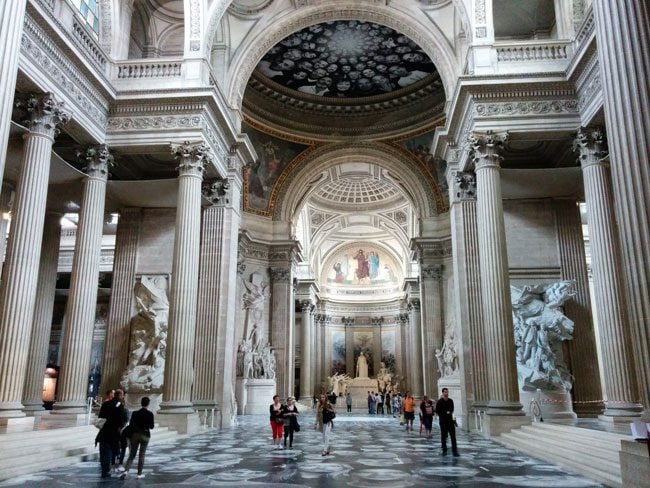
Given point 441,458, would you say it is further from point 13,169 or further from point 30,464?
point 13,169

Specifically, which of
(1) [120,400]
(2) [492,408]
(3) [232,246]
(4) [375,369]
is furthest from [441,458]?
(4) [375,369]

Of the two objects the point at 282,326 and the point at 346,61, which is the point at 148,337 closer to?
the point at 282,326

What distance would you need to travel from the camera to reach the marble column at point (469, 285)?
1493 cm

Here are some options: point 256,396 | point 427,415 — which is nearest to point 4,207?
point 427,415

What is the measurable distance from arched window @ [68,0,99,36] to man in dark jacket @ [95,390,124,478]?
1152cm

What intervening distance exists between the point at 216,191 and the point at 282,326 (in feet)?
45.1

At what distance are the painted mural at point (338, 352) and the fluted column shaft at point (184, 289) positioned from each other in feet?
108

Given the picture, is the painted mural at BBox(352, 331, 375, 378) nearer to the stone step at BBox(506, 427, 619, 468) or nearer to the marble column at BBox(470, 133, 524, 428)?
the marble column at BBox(470, 133, 524, 428)

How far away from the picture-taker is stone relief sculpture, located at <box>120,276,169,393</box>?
52.8ft

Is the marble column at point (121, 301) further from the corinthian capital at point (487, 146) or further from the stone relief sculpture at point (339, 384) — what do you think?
the stone relief sculpture at point (339, 384)

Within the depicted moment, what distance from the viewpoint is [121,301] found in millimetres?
17500

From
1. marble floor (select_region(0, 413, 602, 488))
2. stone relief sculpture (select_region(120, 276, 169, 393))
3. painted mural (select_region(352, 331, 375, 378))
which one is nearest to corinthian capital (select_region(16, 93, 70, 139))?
stone relief sculpture (select_region(120, 276, 169, 393))

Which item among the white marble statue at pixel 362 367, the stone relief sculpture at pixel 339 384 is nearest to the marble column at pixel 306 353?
the stone relief sculpture at pixel 339 384

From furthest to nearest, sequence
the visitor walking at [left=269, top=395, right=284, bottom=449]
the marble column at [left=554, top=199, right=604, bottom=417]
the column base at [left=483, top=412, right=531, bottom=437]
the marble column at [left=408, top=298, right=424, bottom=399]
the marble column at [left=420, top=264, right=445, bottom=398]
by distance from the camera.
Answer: the marble column at [left=408, top=298, right=424, bottom=399] < the marble column at [left=420, top=264, right=445, bottom=398] < the marble column at [left=554, top=199, right=604, bottom=417] < the column base at [left=483, top=412, right=531, bottom=437] < the visitor walking at [left=269, top=395, right=284, bottom=449]
